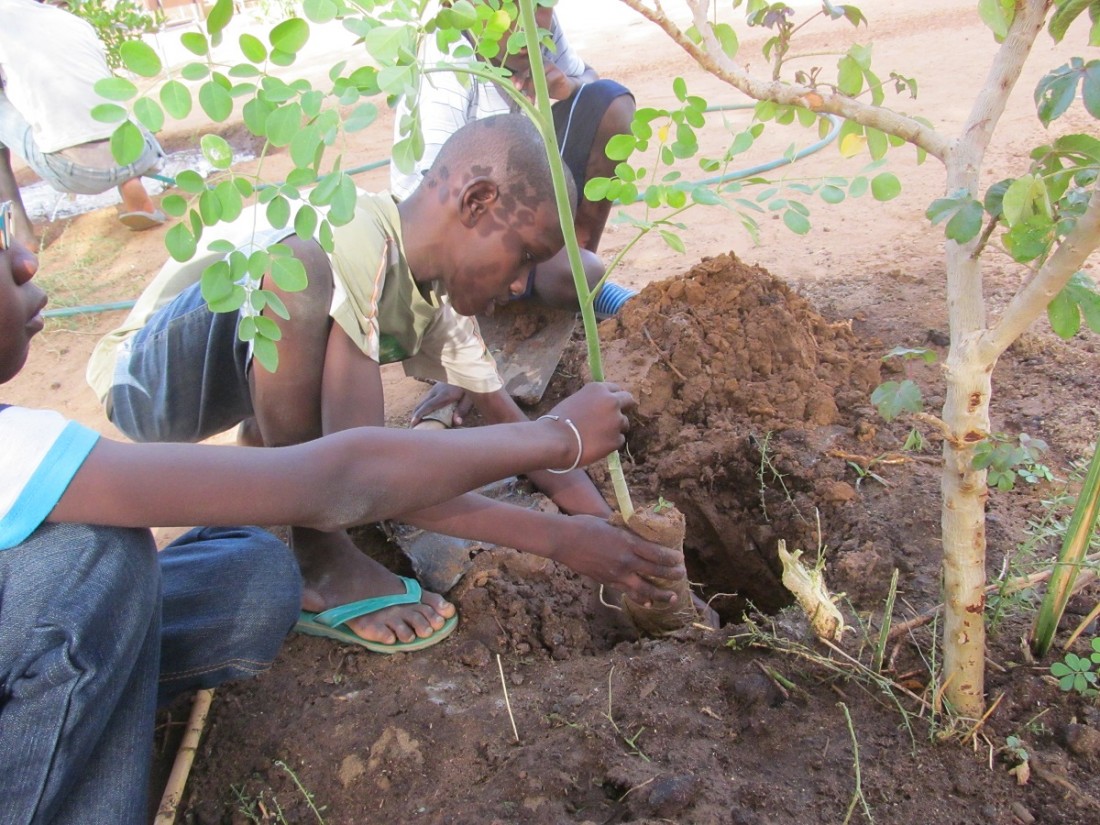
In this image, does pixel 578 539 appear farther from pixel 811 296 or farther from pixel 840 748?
pixel 811 296

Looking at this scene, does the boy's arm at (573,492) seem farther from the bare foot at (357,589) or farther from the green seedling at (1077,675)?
the green seedling at (1077,675)

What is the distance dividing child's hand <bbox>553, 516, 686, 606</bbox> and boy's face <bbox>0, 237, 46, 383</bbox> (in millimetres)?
1089

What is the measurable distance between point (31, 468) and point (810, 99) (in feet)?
4.33

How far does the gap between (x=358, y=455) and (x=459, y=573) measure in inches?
29.2

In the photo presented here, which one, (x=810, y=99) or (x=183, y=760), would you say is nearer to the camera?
(x=810, y=99)

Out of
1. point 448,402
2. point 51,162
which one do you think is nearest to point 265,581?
point 448,402

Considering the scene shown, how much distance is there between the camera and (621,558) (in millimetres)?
1823

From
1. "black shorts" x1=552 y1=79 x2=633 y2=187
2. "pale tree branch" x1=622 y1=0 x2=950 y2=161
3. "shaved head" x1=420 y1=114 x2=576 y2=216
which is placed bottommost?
"black shorts" x1=552 y1=79 x2=633 y2=187

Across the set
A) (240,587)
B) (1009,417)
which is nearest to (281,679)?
(240,587)

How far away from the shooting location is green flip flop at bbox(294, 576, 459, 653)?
191 centimetres

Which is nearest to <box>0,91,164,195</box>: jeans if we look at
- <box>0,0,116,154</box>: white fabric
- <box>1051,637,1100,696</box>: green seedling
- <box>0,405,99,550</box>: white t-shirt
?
<box>0,0,116,154</box>: white fabric

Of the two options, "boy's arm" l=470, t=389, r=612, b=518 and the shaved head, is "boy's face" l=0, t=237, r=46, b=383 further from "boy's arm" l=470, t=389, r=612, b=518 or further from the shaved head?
"boy's arm" l=470, t=389, r=612, b=518

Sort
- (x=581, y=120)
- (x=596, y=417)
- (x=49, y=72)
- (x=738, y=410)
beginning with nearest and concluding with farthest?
(x=596, y=417), (x=738, y=410), (x=581, y=120), (x=49, y=72)

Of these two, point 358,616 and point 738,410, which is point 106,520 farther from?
point 738,410
